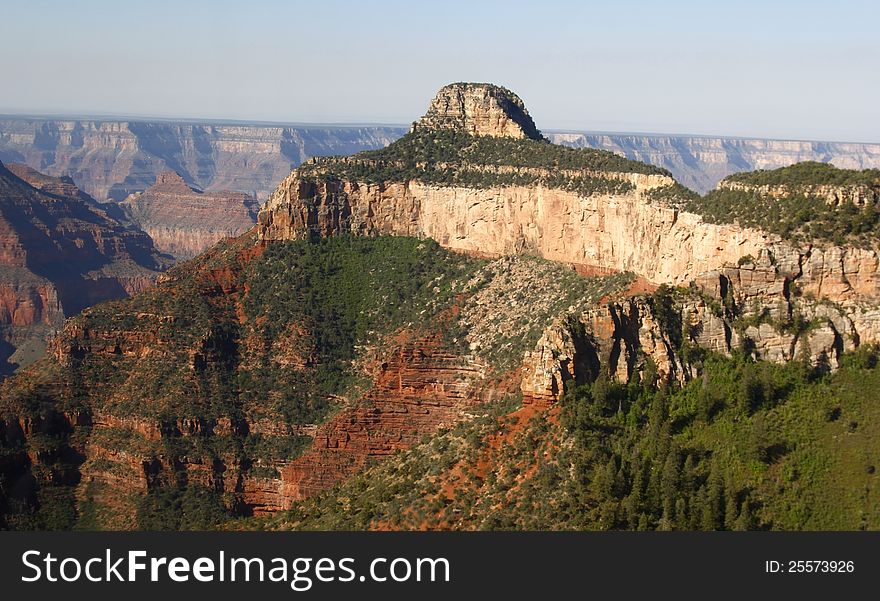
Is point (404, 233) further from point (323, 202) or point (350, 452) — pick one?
point (350, 452)

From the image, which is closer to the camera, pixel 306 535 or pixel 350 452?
pixel 306 535

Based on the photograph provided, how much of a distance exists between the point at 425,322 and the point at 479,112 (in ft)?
83.8

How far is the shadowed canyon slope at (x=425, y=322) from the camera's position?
6681 cm

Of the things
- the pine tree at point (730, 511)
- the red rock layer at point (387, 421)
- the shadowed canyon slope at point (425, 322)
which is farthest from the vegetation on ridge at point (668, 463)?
the red rock layer at point (387, 421)

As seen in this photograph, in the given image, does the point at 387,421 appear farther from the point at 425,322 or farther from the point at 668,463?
the point at 668,463

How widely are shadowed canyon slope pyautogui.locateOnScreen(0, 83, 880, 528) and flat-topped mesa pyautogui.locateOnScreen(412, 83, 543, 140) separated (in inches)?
8.8

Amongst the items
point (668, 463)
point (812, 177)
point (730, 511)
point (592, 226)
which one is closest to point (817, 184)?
point (812, 177)

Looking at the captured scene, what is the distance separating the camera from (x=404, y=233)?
10212cm

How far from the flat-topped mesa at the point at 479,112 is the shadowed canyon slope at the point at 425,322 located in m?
0.22

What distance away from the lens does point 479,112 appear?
106500mm

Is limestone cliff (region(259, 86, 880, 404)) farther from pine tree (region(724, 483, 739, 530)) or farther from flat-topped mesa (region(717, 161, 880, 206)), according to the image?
pine tree (region(724, 483, 739, 530))

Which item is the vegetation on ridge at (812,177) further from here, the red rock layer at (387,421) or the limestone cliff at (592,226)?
the red rock layer at (387,421)

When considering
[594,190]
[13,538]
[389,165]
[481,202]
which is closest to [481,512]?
[13,538]

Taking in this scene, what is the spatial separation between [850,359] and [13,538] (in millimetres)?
45229
